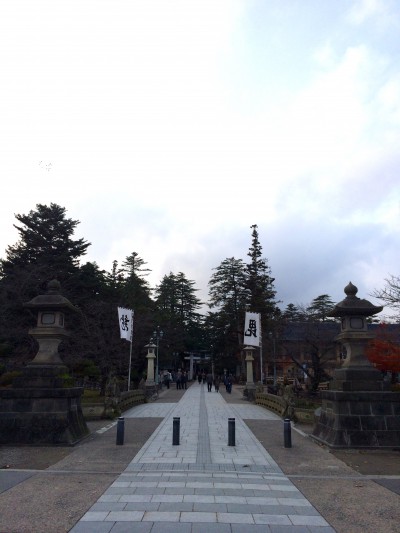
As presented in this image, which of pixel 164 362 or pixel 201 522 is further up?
pixel 164 362

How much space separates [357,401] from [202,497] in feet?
21.1

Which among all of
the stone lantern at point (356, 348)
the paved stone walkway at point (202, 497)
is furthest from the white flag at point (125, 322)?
the stone lantern at point (356, 348)

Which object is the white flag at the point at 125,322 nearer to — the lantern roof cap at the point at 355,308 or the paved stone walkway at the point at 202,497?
the paved stone walkway at the point at 202,497

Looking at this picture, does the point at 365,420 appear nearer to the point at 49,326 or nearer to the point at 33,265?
the point at 49,326

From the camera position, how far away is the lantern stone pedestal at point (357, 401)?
37.9 ft

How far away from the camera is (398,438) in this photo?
1149 centimetres

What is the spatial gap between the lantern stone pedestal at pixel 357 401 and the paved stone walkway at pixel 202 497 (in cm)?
224

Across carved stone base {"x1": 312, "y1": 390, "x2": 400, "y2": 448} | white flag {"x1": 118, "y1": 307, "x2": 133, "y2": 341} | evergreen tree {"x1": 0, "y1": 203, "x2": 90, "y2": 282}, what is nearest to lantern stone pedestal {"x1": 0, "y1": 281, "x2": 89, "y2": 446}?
carved stone base {"x1": 312, "y1": 390, "x2": 400, "y2": 448}

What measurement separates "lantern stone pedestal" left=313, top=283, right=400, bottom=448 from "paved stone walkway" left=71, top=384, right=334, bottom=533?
2.24 m

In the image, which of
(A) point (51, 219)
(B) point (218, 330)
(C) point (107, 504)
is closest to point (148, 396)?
(A) point (51, 219)

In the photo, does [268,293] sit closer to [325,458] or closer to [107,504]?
[325,458]

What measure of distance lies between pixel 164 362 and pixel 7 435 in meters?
47.2

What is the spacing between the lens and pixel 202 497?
22.7 ft

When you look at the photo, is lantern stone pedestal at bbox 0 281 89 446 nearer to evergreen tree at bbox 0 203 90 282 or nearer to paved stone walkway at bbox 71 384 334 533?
paved stone walkway at bbox 71 384 334 533
